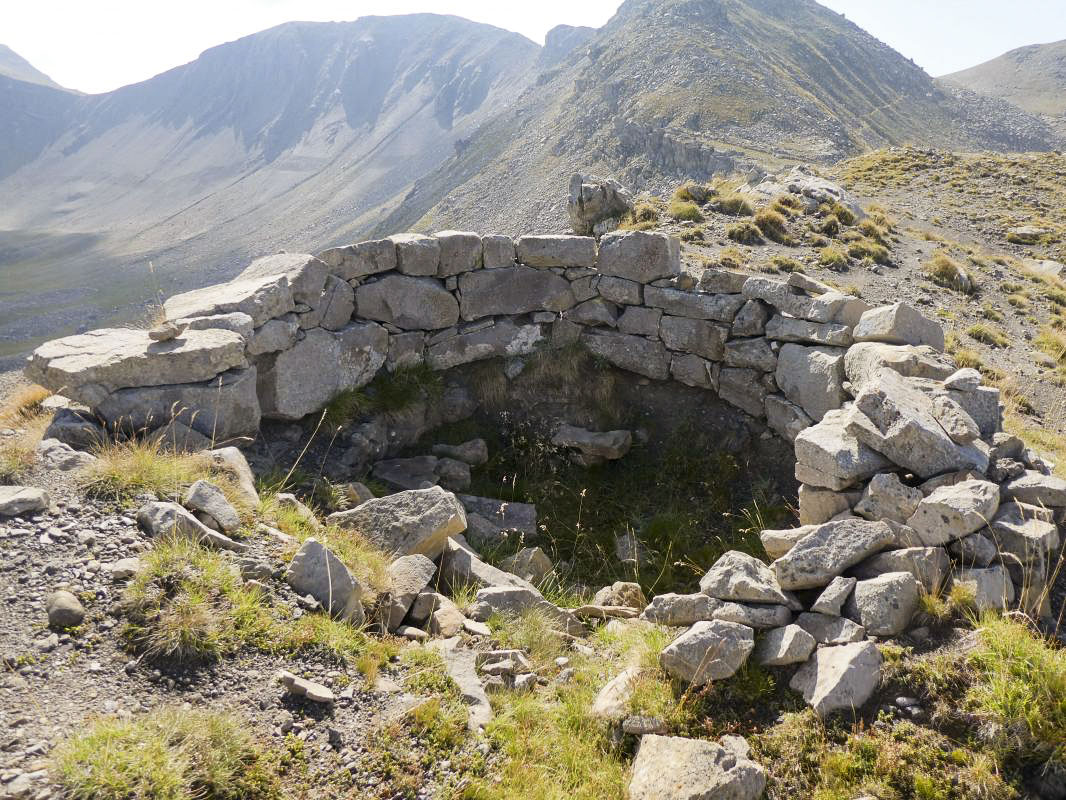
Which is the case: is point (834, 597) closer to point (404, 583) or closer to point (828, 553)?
point (828, 553)

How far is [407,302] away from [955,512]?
23.3 ft

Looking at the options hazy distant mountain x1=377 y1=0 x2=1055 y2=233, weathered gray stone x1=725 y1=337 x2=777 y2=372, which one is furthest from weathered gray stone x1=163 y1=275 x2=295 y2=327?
hazy distant mountain x1=377 y1=0 x2=1055 y2=233

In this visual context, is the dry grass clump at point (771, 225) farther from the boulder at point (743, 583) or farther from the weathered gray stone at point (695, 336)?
the boulder at point (743, 583)

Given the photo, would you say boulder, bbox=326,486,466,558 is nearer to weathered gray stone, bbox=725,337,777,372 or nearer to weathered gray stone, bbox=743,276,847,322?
weathered gray stone, bbox=725,337,777,372

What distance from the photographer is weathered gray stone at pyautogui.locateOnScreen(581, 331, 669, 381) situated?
992cm

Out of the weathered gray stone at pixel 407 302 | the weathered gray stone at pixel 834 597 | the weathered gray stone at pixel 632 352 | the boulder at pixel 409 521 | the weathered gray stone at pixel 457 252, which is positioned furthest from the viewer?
the weathered gray stone at pixel 632 352

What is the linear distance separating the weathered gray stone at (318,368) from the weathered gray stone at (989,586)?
7.15m

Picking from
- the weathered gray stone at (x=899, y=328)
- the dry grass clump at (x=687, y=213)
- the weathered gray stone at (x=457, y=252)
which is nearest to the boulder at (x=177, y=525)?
the weathered gray stone at (x=457, y=252)

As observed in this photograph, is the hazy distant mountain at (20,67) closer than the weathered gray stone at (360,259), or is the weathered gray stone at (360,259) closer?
the weathered gray stone at (360,259)

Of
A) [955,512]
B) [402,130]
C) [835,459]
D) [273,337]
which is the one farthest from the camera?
[402,130]

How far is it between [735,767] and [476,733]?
1520mm

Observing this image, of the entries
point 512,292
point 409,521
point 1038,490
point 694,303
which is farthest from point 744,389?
point 409,521

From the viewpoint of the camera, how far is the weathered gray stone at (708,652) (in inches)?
171

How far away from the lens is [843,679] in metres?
4.04
